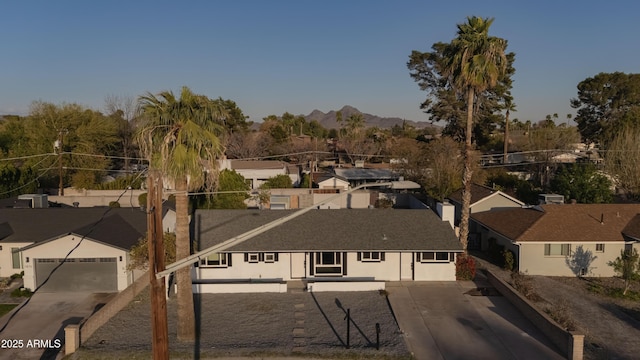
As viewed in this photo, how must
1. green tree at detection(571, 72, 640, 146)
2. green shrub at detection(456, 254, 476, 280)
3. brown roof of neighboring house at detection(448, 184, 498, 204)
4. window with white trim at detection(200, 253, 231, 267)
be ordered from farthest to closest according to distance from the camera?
green tree at detection(571, 72, 640, 146) → brown roof of neighboring house at detection(448, 184, 498, 204) → green shrub at detection(456, 254, 476, 280) → window with white trim at detection(200, 253, 231, 267)

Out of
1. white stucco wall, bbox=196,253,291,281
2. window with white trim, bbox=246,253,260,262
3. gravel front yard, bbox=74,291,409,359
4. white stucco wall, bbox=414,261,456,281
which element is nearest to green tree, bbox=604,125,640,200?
white stucco wall, bbox=414,261,456,281

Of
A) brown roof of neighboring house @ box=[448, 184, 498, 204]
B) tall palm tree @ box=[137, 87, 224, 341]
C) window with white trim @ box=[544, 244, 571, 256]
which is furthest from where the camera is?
brown roof of neighboring house @ box=[448, 184, 498, 204]

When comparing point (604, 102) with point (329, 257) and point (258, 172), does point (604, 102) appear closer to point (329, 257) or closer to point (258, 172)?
point (258, 172)

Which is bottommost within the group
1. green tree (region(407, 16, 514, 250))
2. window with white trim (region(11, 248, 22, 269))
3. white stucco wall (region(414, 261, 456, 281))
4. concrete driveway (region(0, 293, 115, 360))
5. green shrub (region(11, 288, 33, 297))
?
concrete driveway (region(0, 293, 115, 360))

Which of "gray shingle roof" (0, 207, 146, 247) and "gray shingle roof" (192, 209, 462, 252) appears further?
"gray shingle roof" (0, 207, 146, 247)

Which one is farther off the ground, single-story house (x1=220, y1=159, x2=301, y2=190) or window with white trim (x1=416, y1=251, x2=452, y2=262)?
single-story house (x1=220, y1=159, x2=301, y2=190)

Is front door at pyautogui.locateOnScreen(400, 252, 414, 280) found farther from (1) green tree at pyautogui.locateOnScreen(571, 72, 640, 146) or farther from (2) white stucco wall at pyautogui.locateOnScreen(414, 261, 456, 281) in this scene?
(1) green tree at pyautogui.locateOnScreen(571, 72, 640, 146)

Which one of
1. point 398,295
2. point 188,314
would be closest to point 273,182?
point 398,295
